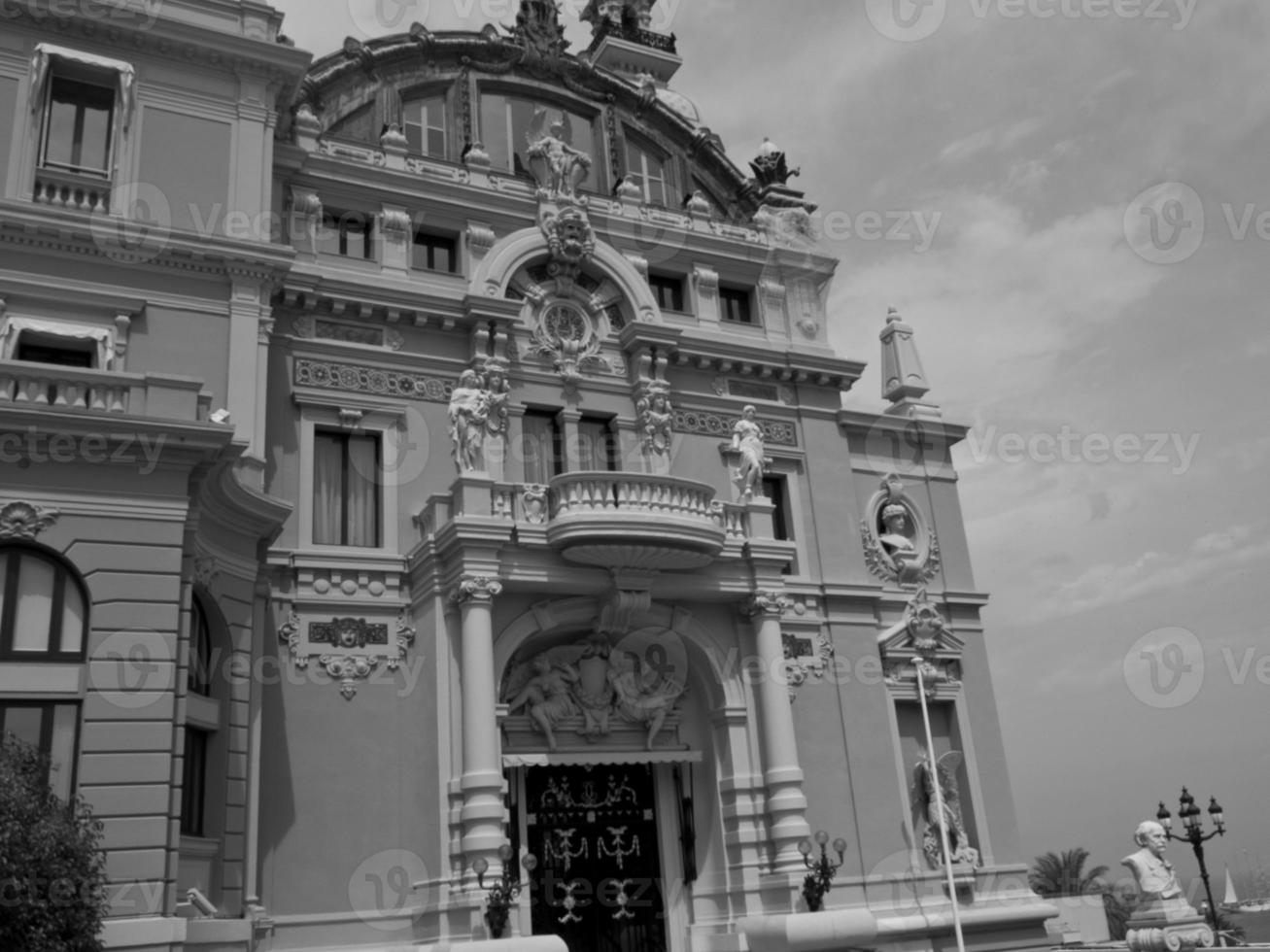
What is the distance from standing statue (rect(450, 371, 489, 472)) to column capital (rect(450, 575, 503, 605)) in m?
2.14

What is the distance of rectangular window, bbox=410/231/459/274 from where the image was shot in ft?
79.6

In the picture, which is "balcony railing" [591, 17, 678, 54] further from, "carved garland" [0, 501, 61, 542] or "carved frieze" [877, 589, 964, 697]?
"carved garland" [0, 501, 61, 542]

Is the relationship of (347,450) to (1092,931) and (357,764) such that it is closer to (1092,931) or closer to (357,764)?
(357,764)

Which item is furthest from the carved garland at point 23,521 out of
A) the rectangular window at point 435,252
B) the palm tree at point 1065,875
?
the palm tree at point 1065,875

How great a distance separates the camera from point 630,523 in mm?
20297

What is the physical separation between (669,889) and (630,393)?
995 centimetres

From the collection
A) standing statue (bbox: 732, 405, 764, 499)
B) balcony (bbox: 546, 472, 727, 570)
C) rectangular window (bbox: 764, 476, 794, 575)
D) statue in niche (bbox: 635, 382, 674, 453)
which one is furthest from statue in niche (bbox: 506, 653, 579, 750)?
rectangular window (bbox: 764, 476, 794, 575)

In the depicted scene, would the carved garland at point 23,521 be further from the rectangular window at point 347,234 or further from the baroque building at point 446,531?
the rectangular window at point 347,234

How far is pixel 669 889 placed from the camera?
21625 millimetres

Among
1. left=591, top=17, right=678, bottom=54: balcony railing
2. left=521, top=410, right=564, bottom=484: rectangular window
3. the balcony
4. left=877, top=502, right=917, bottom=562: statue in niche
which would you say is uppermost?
left=591, top=17, right=678, bottom=54: balcony railing

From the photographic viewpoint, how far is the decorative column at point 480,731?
18156mm

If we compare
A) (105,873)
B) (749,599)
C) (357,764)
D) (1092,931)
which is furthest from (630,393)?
(1092,931)

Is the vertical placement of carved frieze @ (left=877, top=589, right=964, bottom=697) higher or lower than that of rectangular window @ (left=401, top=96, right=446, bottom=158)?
lower

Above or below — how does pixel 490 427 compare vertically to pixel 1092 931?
above
